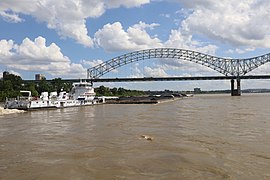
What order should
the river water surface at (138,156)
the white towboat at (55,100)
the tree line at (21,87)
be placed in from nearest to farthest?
the river water surface at (138,156) < the white towboat at (55,100) < the tree line at (21,87)

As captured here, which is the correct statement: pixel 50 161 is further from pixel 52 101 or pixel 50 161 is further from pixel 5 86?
pixel 5 86

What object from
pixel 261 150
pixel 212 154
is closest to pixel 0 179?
pixel 212 154

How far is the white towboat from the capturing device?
61.6 m

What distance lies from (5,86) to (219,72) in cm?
11822

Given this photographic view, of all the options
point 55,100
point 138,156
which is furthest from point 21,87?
point 138,156

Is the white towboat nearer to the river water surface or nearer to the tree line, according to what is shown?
the tree line

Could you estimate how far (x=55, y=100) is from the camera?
71562 mm

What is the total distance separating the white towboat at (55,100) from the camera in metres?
61.6

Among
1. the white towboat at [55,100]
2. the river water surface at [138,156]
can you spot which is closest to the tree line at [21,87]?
the white towboat at [55,100]

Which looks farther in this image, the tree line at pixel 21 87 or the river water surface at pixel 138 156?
the tree line at pixel 21 87

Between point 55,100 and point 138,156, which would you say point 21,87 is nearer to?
point 55,100

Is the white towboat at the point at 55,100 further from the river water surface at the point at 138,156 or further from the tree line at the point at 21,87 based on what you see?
the river water surface at the point at 138,156

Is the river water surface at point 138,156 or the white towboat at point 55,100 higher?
the white towboat at point 55,100

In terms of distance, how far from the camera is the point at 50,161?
54.0 feet
